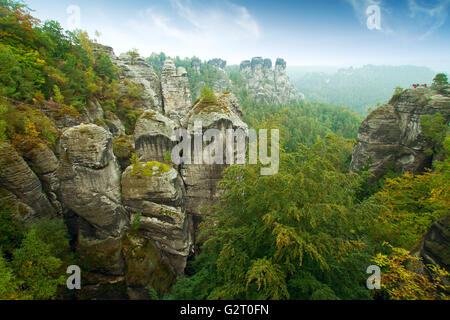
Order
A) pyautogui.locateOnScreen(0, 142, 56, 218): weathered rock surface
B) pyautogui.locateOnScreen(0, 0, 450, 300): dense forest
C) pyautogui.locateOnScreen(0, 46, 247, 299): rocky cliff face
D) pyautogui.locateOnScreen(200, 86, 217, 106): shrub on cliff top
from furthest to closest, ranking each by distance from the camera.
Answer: pyautogui.locateOnScreen(200, 86, 217, 106): shrub on cliff top, pyautogui.locateOnScreen(0, 46, 247, 299): rocky cliff face, pyautogui.locateOnScreen(0, 142, 56, 218): weathered rock surface, pyautogui.locateOnScreen(0, 0, 450, 300): dense forest

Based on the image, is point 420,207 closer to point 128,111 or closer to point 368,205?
point 368,205

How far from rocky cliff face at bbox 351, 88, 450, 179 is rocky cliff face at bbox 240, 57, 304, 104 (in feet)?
314

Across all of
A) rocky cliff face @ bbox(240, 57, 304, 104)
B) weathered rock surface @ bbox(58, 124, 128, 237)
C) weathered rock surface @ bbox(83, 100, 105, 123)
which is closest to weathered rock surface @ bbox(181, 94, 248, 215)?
weathered rock surface @ bbox(58, 124, 128, 237)

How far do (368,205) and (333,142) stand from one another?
2713 millimetres

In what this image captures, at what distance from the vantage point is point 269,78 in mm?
129000

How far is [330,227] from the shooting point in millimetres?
7133

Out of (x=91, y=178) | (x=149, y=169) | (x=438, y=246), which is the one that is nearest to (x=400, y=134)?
(x=438, y=246)

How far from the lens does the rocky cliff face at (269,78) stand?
12106cm

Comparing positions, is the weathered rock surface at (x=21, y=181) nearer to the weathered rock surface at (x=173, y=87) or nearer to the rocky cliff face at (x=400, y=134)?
the weathered rock surface at (x=173, y=87)

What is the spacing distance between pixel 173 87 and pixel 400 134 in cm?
3577

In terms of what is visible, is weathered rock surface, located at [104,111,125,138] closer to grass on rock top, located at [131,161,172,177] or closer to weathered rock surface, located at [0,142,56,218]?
weathered rock surface, located at [0,142,56,218]

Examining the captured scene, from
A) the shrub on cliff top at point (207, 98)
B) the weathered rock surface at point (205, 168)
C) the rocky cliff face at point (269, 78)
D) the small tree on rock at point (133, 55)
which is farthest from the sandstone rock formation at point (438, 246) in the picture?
the rocky cliff face at point (269, 78)

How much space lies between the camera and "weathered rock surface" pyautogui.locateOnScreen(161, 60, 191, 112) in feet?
118

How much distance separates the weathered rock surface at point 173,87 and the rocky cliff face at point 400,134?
30732 mm
